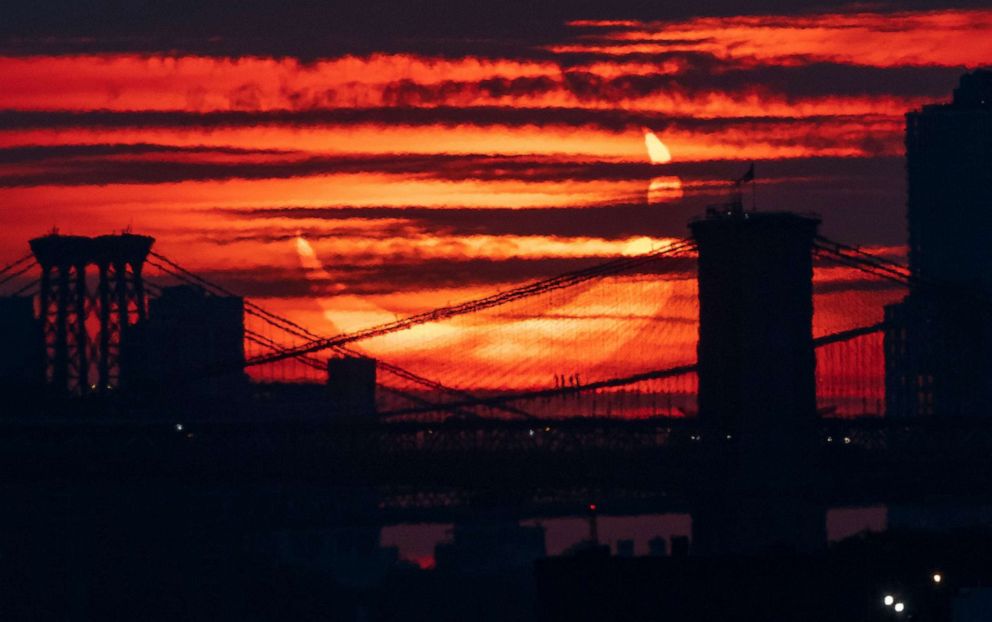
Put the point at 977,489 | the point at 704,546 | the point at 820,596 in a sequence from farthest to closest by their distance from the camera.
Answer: the point at 977,489 < the point at 704,546 < the point at 820,596

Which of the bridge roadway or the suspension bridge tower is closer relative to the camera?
the suspension bridge tower

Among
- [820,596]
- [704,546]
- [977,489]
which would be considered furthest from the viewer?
[977,489]

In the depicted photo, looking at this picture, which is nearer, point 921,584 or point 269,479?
point 921,584

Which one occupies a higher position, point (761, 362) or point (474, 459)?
point (761, 362)

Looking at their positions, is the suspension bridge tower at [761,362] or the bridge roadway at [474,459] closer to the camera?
the suspension bridge tower at [761,362]

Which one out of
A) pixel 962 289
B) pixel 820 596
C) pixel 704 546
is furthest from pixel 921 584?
pixel 962 289

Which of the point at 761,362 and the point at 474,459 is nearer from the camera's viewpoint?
the point at 761,362

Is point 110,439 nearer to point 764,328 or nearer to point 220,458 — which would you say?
point 220,458

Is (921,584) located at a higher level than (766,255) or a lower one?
lower
